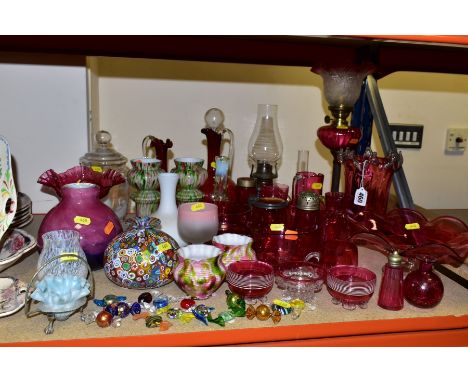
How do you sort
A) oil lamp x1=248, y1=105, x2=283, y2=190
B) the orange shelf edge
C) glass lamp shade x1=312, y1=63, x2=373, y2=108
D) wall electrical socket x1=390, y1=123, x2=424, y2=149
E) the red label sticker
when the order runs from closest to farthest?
the orange shelf edge
the red label sticker
glass lamp shade x1=312, y1=63, x2=373, y2=108
oil lamp x1=248, y1=105, x2=283, y2=190
wall electrical socket x1=390, y1=123, x2=424, y2=149

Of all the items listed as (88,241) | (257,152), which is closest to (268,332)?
(88,241)

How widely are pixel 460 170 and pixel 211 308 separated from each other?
154 cm

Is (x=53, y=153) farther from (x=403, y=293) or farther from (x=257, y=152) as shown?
(x=403, y=293)

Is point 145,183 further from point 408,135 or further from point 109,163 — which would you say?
point 408,135

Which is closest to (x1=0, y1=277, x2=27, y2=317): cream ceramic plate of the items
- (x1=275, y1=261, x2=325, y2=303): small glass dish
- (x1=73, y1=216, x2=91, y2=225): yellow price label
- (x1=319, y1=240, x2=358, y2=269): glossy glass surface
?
(x1=73, y1=216, x2=91, y2=225): yellow price label

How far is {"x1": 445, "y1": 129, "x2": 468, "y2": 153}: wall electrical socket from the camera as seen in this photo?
1898mm

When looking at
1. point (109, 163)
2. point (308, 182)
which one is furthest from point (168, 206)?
point (308, 182)

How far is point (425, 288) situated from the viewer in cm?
87

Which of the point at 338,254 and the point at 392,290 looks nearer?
the point at 392,290

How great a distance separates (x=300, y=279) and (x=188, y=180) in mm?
396

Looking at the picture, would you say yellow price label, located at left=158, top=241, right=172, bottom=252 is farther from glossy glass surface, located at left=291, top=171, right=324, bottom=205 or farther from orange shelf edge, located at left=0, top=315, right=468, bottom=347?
glossy glass surface, located at left=291, top=171, right=324, bottom=205

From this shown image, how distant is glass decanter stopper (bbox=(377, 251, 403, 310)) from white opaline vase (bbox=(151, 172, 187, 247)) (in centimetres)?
44

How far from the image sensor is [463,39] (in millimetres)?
878

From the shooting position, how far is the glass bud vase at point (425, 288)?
0.87 meters
